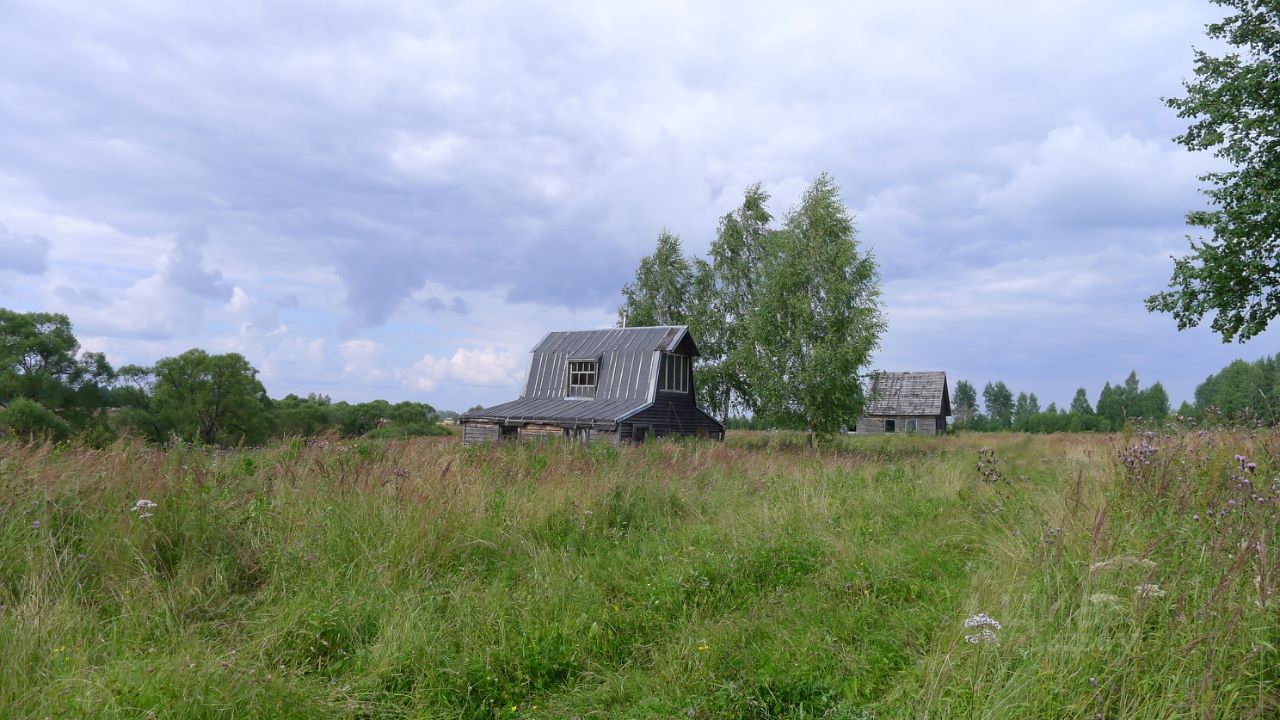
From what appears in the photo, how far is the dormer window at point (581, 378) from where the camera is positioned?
2678 centimetres

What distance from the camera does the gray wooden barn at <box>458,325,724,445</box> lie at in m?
24.1

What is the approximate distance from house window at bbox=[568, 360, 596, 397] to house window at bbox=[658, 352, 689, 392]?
3029 mm

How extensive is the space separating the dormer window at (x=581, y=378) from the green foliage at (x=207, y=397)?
2434 cm

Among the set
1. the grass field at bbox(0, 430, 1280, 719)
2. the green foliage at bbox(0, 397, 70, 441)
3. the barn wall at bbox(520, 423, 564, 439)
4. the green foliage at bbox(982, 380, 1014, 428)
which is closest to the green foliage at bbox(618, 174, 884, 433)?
the barn wall at bbox(520, 423, 564, 439)

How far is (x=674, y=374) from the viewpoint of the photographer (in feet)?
85.7

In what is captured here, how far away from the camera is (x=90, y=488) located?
6211 millimetres

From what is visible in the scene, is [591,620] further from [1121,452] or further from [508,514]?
[1121,452]

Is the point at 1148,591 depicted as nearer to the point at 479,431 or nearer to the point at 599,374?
the point at 599,374

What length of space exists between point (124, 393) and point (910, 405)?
2055 inches

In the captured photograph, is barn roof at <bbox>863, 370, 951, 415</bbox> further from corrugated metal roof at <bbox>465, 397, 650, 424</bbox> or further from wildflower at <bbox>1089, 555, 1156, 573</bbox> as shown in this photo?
wildflower at <bbox>1089, 555, 1156, 573</bbox>

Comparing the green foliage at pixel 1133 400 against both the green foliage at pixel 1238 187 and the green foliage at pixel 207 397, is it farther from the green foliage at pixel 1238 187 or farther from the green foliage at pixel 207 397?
the green foliage at pixel 207 397

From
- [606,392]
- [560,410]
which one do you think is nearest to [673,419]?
[606,392]

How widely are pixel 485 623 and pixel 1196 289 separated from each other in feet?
60.9

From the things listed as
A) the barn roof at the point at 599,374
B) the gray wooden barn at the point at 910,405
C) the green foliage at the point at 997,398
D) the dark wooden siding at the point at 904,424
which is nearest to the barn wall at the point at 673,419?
the barn roof at the point at 599,374
